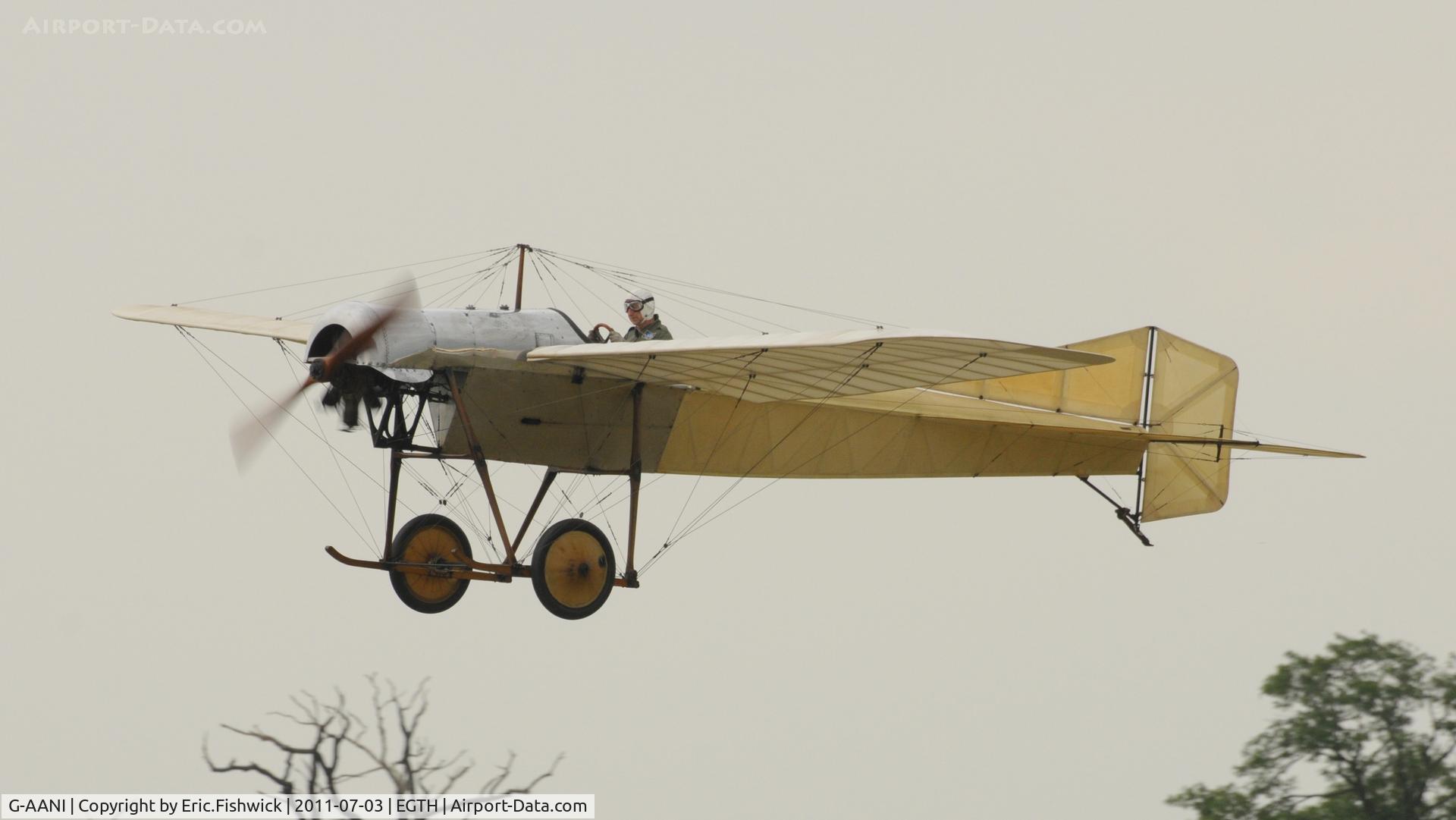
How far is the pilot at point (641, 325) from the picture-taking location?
738 inches

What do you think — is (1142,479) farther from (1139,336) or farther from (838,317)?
(838,317)

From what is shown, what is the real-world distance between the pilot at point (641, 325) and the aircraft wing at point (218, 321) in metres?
3.77

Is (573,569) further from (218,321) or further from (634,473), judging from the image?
(218,321)

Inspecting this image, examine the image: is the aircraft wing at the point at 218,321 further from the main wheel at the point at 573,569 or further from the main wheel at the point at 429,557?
the main wheel at the point at 573,569

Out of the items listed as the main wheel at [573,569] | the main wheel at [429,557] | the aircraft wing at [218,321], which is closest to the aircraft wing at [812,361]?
the main wheel at [573,569]

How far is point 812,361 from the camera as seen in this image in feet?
56.2

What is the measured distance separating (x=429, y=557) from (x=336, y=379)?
2144 millimetres

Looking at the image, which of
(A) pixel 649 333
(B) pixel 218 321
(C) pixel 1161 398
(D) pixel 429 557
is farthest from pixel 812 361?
(B) pixel 218 321

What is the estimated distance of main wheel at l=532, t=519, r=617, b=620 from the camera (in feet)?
58.6

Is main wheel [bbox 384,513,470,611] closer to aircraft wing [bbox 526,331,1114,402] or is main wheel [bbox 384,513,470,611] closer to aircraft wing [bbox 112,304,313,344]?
aircraft wing [bbox 526,331,1114,402]

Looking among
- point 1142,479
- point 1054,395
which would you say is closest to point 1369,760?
point 1142,479

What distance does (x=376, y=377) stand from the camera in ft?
57.6

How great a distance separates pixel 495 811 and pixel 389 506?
363 centimetres

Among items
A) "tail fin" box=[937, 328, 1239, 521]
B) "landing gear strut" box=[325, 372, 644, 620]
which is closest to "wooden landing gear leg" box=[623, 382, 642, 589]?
"landing gear strut" box=[325, 372, 644, 620]
